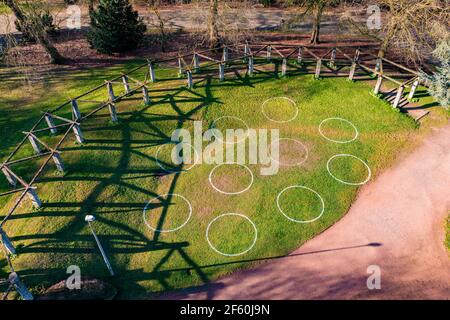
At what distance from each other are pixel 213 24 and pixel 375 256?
23.6 meters

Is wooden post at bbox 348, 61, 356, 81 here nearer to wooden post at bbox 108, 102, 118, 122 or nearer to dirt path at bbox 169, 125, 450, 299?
dirt path at bbox 169, 125, 450, 299

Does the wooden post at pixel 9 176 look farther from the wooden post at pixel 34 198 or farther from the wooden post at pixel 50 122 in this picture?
the wooden post at pixel 50 122

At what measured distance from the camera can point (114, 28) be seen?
31562 mm

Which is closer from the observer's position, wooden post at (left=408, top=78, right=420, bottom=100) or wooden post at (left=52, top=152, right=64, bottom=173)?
wooden post at (left=52, top=152, right=64, bottom=173)

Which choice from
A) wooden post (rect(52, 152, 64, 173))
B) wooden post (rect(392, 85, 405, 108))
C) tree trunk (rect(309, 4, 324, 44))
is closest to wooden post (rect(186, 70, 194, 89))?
wooden post (rect(52, 152, 64, 173))

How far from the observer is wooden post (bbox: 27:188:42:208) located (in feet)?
57.1

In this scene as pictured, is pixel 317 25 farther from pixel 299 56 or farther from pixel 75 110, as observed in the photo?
pixel 75 110

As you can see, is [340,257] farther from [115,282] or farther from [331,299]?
[115,282]

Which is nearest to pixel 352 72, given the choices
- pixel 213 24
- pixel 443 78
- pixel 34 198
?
pixel 443 78

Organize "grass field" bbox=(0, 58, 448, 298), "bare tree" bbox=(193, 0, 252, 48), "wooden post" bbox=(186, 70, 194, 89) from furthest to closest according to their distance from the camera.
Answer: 1. "bare tree" bbox=(193, 0, 252, 48)
2. "wooden post" bbox=(186, 70, 194, 89)
3. "grass field" bbox=(0, 58, 448, 298)

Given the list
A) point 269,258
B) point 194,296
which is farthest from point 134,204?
point 269,258

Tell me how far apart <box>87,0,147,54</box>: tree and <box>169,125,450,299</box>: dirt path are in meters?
25.6

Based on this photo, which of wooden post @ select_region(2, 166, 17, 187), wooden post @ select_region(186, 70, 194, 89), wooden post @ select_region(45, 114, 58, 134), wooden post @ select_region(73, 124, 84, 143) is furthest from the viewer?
wooden post @ select_region(186, 70, 194, 89)
